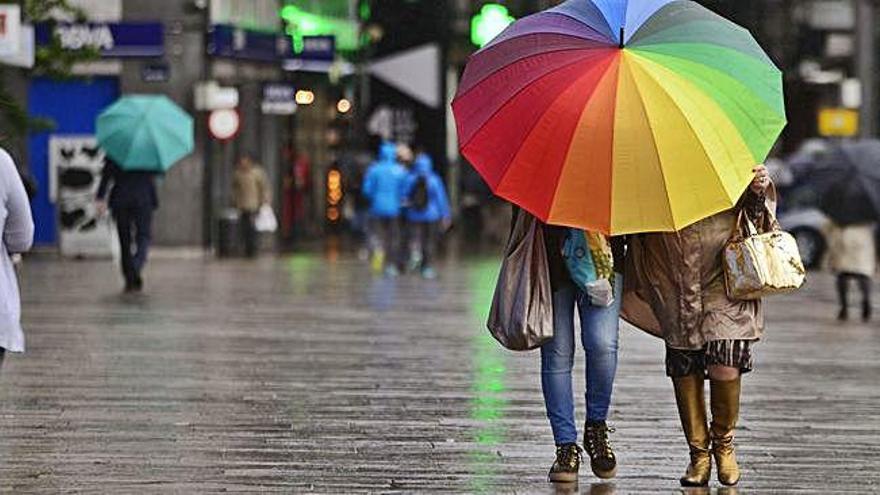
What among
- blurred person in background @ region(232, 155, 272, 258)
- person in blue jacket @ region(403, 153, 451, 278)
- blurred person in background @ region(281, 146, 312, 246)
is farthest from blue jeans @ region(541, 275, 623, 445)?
blurred person in background @ region(281, 146, 312, 246)

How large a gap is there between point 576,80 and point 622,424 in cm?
360

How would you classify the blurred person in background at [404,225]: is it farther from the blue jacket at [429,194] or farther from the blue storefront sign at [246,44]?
the blue storefront sign at [246,44]

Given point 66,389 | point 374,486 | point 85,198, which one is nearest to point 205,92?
point 85,198

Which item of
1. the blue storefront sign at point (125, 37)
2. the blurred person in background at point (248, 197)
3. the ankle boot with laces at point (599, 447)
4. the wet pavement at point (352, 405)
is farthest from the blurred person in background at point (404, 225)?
the ankle boot with laces at point (599, 447)

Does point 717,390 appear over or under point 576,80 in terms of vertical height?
under

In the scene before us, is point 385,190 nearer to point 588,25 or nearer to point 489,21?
point 489,21

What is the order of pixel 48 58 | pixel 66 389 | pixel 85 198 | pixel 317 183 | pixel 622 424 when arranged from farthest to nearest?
pixel 317 183 → pixel 85 198 → pixel 48 58 → pixel 66 389 → pixel 622 424

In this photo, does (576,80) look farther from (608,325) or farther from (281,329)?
(281,329)

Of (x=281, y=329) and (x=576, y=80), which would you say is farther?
(x=281, y=329)

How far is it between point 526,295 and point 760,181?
114 centimetres

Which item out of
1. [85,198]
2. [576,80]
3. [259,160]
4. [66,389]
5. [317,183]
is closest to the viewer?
[576,80]

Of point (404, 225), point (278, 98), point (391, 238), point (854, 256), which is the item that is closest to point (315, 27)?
point (278, 98)

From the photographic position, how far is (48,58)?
25.3 m

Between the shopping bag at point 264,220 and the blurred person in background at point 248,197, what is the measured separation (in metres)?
0.09
